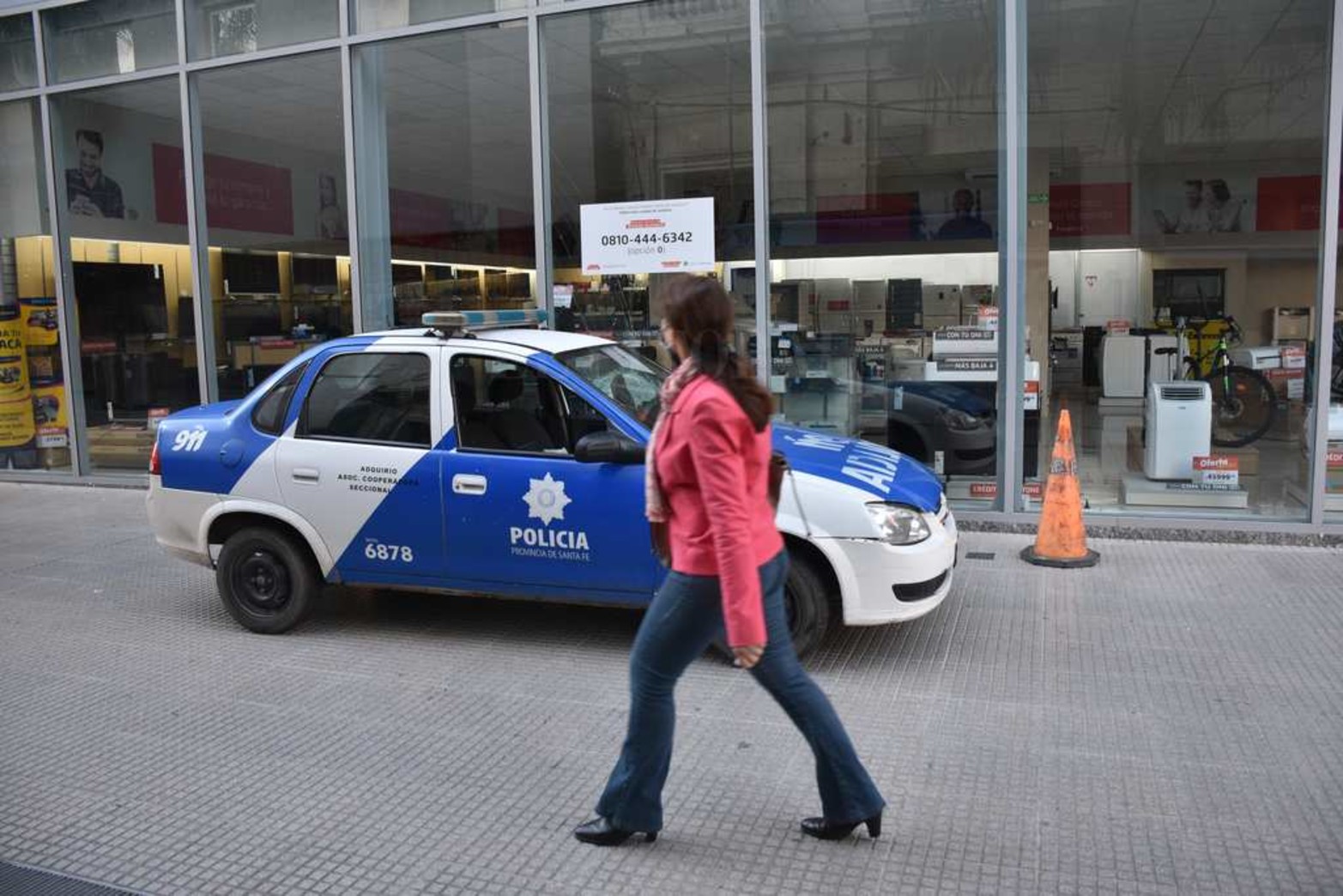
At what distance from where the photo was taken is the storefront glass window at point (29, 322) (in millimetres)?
12039

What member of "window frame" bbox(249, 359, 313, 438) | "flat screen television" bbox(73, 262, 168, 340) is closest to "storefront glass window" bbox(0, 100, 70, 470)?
"flat screen television" bbox(73, 262, 168, 340)

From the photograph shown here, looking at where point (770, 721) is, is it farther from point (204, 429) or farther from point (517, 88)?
point (517, 88)

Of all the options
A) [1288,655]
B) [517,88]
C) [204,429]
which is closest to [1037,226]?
[517,88]

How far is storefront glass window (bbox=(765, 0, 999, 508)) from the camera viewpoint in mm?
9047

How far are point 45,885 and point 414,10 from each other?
27.6ft

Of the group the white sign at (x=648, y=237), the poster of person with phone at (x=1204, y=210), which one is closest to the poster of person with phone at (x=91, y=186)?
the white sign at (x=648, y=237)

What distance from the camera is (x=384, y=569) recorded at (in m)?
5.99

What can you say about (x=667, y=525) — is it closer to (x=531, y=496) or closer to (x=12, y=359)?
(x=531, y=496)

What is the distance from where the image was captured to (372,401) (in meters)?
6.08

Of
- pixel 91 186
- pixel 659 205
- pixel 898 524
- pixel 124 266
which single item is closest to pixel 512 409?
pixel 898 524

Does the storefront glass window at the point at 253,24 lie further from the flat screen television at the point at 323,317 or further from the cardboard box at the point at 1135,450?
→ the cardboard box at the point at 1135,450

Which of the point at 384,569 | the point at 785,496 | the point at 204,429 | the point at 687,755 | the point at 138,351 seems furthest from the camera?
the point at 138,351

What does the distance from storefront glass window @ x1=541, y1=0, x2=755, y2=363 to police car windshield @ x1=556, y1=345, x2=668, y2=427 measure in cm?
285

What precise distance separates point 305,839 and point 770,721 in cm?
192
